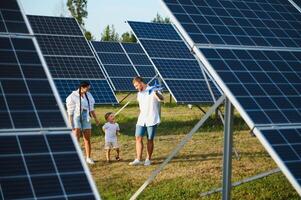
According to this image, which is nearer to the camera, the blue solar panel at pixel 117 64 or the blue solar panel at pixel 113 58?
the blue solar panel at pixel 117 64

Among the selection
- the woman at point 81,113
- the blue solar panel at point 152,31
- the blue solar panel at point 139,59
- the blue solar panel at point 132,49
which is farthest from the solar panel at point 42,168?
the blue solar panel at point 132,49

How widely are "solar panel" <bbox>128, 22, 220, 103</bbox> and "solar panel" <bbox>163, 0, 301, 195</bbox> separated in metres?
7.74

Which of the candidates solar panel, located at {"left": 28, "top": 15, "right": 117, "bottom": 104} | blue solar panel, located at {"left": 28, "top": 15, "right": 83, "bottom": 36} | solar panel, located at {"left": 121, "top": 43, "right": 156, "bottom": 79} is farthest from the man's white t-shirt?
solar panel, located at {"left": 121, "top": 43, "right": 156, "bottom": 79}

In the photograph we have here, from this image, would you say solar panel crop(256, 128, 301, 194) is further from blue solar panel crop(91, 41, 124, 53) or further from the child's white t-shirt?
blue solar panel crop(91, 41, 124, 53)

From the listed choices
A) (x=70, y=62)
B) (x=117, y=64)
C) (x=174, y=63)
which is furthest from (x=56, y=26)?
(x=117, y=64)

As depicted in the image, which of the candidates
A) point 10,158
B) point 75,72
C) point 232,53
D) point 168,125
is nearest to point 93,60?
point 75,72

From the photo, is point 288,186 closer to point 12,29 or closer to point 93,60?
point 12,29

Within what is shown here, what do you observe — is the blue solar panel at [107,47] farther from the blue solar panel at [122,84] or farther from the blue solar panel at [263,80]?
the blue solar panel at [263,80]

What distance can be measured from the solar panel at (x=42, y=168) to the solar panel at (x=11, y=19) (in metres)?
1.99

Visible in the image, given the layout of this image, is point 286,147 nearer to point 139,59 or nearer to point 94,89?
point 94,89

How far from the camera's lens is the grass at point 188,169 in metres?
9.93

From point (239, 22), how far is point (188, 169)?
452 cm

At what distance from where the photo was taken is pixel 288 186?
415 inches

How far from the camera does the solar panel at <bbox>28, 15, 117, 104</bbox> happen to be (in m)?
18.0
